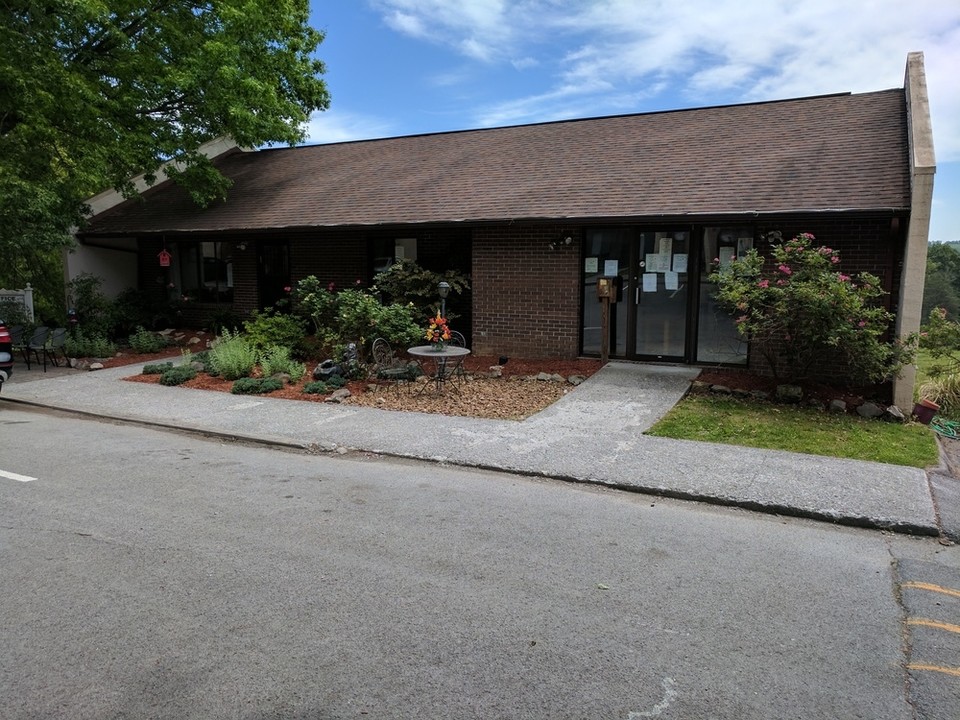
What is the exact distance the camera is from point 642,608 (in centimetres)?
378

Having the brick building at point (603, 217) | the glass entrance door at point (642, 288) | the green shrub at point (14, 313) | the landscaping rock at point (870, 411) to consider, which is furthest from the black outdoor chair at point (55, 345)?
the landscaping rock at point (870, 411)

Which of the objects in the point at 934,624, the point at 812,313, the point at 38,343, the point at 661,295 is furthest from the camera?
the point at 38,343

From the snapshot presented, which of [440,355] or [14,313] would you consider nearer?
[440,355]

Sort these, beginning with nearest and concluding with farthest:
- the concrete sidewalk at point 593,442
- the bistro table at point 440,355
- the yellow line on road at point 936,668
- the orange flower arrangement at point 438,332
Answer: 1. the yellow line on road at point 936,668
2. the concrete sidewalk at point 593,442
3. the bistro table at point 440,355
4. the orange flower arrangement at point 438,332

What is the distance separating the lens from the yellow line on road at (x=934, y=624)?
→ 11.9 ft

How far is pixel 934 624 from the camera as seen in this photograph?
3658mm

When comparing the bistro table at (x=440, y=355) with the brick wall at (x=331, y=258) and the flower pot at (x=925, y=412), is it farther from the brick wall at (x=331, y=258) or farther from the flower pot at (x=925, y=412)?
the flower pot at (x=925, y=412)

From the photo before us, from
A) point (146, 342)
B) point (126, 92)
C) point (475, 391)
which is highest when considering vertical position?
point (126, 92)

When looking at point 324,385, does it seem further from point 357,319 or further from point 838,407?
point 838,407

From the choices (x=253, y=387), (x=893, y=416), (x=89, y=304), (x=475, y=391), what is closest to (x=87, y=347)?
(x=89, y=304)

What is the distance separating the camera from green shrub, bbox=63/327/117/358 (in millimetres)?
13898

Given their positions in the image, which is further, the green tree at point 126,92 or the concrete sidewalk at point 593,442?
the green tree at point 126,92

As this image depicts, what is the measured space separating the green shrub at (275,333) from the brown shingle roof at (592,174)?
2.07 meters

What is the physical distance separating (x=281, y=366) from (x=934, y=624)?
9831 mm
